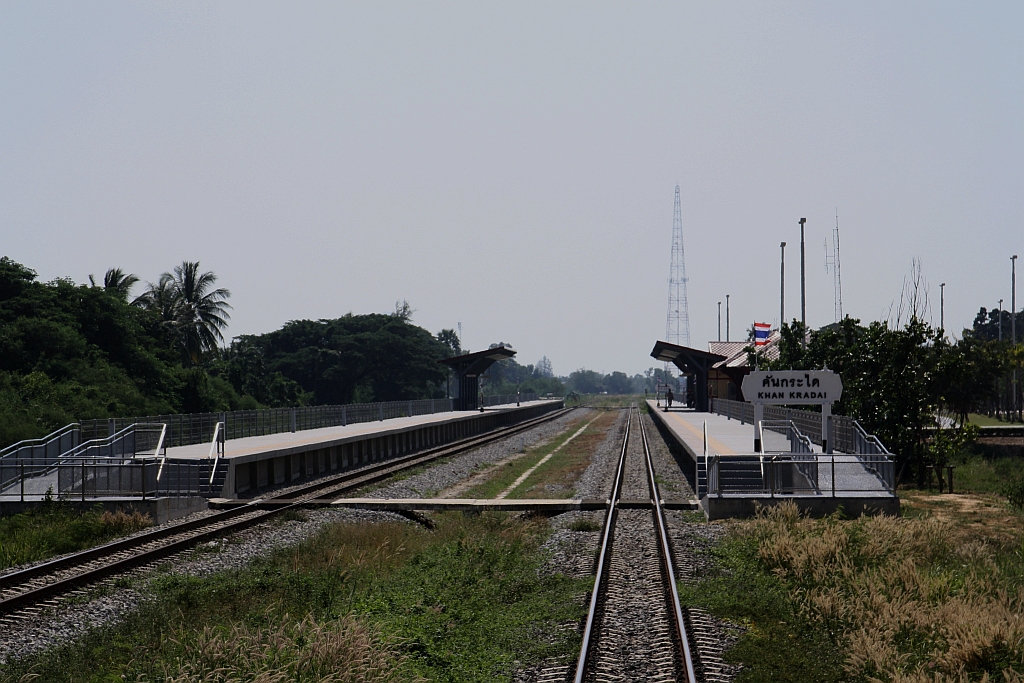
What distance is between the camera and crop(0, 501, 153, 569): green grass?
14.9 m

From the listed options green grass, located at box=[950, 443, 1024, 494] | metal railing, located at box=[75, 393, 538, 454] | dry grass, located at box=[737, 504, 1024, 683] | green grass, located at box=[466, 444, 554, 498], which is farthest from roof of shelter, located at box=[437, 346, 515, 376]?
dry grass, located at box=[737, 504, 1024, 683]

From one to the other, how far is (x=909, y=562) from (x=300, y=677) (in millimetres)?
8030

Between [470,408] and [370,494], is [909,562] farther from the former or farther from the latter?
[470,408]

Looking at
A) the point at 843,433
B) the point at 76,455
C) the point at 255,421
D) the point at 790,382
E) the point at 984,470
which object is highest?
the point at 790,382

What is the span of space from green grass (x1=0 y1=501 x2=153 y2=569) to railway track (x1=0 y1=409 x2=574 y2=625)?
853 mm

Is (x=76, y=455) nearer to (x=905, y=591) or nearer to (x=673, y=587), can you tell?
(x=673, y=587)

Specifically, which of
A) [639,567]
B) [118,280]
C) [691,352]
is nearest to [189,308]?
[118,280]

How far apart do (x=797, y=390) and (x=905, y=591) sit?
35.0 ft

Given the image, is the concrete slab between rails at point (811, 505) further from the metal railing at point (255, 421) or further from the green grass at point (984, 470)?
the metal railing at point (255, 421)

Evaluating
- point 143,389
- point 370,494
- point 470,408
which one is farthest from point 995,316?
point 370,494

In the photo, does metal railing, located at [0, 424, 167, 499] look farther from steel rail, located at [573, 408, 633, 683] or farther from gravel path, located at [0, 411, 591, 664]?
steel rail, located at [573, 408, 633, 683]

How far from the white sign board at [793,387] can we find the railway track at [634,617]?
5504mm

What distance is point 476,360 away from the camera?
61.2 metres

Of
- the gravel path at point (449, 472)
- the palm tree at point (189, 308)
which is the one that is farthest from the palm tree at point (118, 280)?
the gravel path at point (449, 472)
